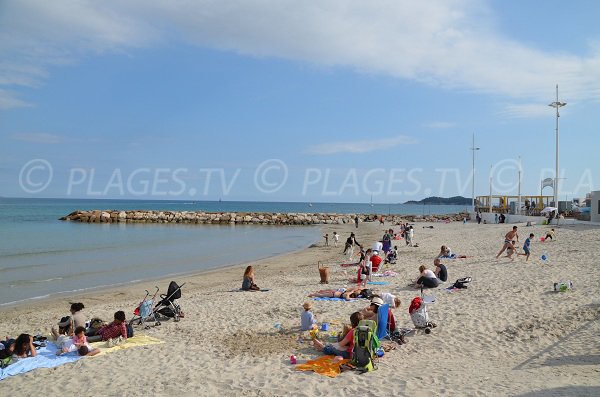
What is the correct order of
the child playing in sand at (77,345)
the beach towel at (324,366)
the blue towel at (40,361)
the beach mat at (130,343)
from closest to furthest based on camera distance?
the beach towel at (324,366) < the blue towel at (40,361) < the child playing in sand at (77,345) < the beach mat at (130,343)

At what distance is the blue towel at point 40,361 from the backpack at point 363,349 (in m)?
4.58

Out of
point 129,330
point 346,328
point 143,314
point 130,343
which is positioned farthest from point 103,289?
point 346,328

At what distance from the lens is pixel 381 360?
745 centimetres

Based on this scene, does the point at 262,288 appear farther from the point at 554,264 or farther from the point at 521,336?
the point at 554,264

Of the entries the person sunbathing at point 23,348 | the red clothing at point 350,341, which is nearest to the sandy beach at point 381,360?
the red clothing at point 350,341

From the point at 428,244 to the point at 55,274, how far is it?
18658mm

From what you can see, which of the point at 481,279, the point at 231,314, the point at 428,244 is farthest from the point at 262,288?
the point at 428,244

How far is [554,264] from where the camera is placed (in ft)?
49.6

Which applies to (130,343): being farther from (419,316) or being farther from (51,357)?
(419,316)

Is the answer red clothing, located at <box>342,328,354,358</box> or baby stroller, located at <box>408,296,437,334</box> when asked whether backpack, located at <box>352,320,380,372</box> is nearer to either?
red clothing, located at <box>342,328,354,358</box>

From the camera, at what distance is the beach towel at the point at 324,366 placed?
22.6ft

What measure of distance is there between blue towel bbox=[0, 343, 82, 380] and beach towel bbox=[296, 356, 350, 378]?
3.82 meters

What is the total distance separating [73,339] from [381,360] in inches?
206

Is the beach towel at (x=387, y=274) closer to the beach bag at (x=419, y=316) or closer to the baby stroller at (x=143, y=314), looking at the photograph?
the beach bag at (x=419, y=316)
